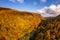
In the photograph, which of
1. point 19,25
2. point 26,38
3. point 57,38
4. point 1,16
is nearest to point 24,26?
point 19,25

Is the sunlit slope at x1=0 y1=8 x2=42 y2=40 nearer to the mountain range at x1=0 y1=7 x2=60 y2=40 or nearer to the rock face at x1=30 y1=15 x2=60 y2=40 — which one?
the mountain range at x1=0 y1=7 x2=60 y2=40

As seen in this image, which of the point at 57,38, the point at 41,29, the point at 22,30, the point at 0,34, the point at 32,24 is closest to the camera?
the point at 57,38

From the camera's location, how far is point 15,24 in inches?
602

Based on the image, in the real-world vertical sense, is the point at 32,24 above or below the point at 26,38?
above

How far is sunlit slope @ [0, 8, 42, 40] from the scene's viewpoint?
46.0 ft

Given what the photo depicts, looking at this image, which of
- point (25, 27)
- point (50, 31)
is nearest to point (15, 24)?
point (25, 27)

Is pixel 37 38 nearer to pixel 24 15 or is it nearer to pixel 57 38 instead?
pixel 57 38

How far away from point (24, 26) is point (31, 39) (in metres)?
2.00

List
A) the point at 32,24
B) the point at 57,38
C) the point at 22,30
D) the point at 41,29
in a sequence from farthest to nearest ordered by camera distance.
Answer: the point at 32,24 < the point at 22,30 < the point at 41,29 < the point at 57,38

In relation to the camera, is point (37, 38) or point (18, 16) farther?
point (18, 16)

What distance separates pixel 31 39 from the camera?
14602 mm

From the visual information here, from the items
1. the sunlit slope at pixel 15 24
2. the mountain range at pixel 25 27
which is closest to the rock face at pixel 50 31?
the mountain range at pixel 25 27

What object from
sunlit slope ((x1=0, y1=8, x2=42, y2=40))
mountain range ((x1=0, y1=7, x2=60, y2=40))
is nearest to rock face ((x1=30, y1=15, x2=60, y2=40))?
mountain range ((x1=0, y1=7, x2=60, y2=40))

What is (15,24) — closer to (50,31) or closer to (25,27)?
(25,27)
